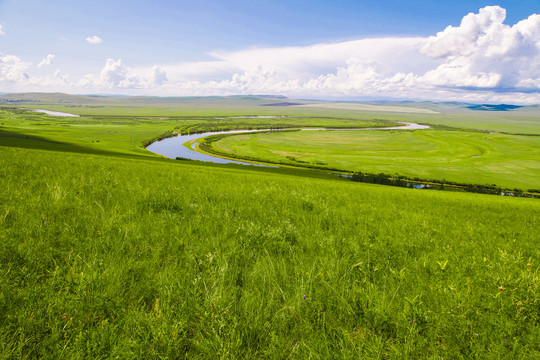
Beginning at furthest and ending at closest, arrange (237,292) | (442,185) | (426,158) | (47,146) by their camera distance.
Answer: (426,158) → (442,185) → (47,146) → (237,292)

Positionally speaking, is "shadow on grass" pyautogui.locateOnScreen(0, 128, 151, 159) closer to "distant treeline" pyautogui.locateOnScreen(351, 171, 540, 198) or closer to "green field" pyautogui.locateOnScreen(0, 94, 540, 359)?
"green field" pyautogui.locateOnScreen(0, 94, 540, 359)

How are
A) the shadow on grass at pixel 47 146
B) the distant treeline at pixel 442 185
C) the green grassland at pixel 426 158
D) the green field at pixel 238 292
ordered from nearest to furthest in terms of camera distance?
the green field at pixel 238 292, the shadow on grass at pixel 47 146, the distant treeline at pixel 442 185, the green grassland at pixel 426 158

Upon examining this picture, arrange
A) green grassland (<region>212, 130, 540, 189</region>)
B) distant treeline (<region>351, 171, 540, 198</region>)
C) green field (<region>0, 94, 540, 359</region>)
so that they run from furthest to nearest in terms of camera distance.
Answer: green grassland (<region>212, 130, 540, 189</region>) < distant treeline (<region>351, 171, 540, 198</region>) < green field (<region>0, 94, 540, 359</region>)

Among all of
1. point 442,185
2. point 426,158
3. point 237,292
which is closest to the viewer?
point 237,292

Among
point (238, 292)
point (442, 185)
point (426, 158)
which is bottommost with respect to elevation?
point (442, 185)

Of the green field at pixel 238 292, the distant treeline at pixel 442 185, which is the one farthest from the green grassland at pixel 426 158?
the green field at pixel 238 292

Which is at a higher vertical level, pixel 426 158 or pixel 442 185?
pixel 426 158

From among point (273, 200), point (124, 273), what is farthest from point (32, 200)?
point (273, 200)

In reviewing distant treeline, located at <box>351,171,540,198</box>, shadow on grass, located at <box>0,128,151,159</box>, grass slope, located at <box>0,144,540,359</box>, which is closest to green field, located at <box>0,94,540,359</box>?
grass slope, located at <box>0,144,540,359</box>

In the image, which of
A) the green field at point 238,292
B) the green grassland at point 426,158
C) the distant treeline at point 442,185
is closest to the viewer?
the green field at point 238,292

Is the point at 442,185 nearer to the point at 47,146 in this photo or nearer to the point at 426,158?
the point at 426,158

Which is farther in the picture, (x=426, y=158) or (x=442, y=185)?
(x=426, y=158)

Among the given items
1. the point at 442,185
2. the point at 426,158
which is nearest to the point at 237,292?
the point at 442,185

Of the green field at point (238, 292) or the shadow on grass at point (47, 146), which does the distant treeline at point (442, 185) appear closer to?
the shadow on grass at point (47, 146)
